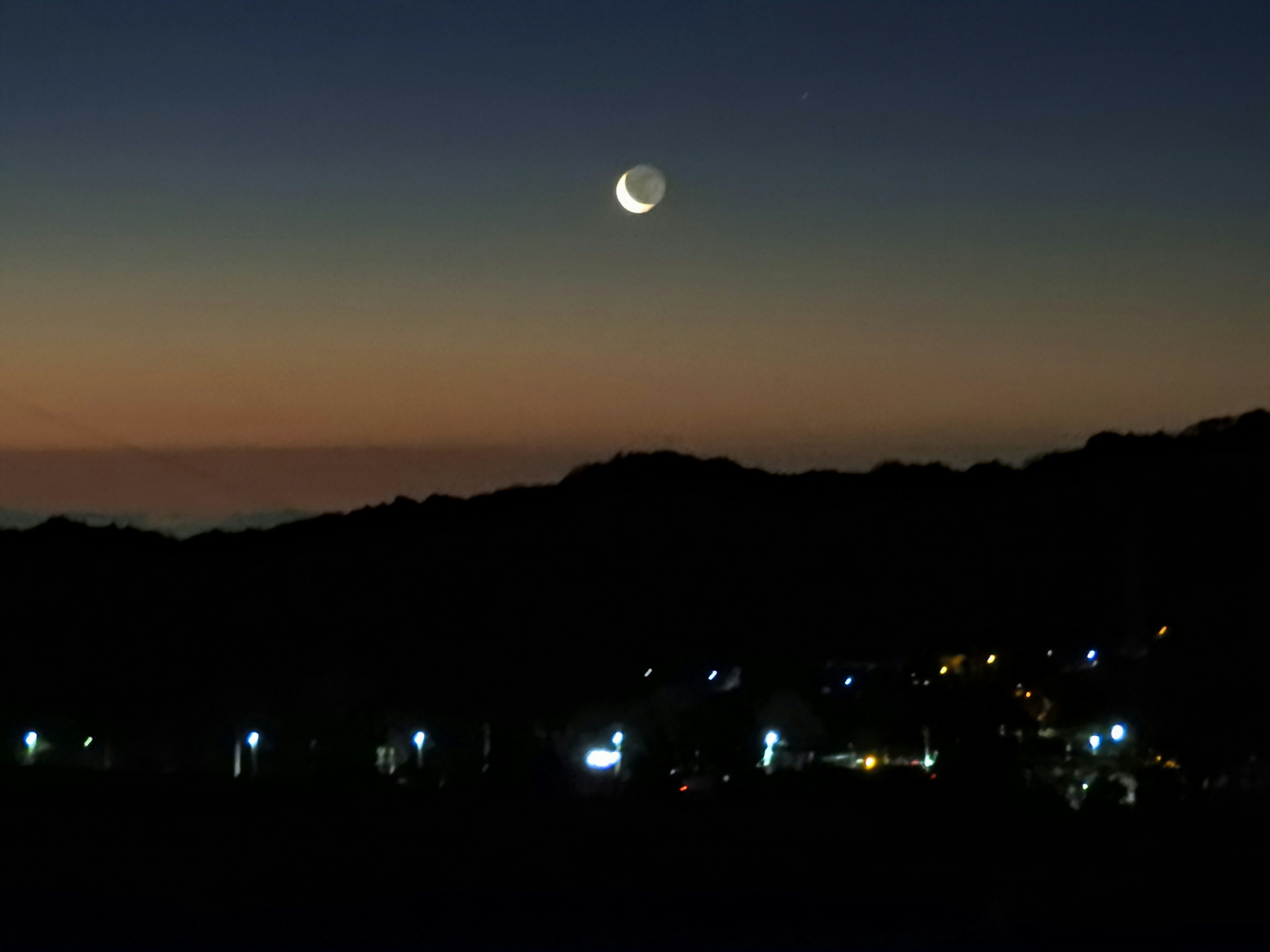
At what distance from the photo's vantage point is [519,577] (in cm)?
3616

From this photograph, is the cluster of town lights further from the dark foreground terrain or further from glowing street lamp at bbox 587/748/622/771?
the dark foreground terrain

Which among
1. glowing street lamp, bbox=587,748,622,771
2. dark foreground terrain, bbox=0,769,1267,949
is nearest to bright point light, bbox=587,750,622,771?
glowing street lamp, bbox=587,748,622,771

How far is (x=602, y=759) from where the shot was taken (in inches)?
803

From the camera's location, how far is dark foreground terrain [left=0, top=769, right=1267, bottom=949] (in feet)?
25.0

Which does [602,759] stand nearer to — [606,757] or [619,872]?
[606,757]

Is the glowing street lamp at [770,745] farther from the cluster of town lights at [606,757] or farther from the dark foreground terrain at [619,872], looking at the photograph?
the dark foreground terrain at [619,872]

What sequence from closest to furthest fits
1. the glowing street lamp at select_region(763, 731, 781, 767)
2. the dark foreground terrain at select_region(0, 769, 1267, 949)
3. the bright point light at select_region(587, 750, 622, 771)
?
the dark foreground terrain at select_region(0, 769, 1267, 949) → the bright point light at select_region(587, 750, 622, 771) → the glowing street lamp at select_region(763, 731, 781, 767)

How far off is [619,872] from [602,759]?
11354 millimetres

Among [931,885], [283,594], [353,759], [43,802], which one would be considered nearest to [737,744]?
[353,759]

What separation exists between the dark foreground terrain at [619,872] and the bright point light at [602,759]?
23.4 feet

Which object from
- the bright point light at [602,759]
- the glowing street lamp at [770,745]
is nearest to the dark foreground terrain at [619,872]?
the bright point light at [602,759]

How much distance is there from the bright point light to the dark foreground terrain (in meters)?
7.13

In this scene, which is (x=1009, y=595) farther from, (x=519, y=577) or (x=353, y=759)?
(x=353, y=759)

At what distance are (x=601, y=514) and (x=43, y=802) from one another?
2527 cm
